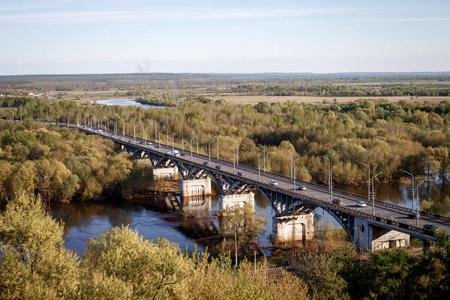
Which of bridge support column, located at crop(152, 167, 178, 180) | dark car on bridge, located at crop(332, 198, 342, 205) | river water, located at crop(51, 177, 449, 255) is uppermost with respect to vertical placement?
dark car on bridge, located at crop(332, 198, 342, 205)

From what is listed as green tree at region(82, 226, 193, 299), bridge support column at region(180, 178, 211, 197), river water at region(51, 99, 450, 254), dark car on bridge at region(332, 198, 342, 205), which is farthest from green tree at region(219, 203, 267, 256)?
bridge support column at region(180, 178, 211, 197)

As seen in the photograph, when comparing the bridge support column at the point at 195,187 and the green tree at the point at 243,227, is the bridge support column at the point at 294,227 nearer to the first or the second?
the green tree at the point at 243,227

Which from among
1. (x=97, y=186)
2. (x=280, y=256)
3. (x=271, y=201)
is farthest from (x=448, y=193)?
(x=97, y=186)

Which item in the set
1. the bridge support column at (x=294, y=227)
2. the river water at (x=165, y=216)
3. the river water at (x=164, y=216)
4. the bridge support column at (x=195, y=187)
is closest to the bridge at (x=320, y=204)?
the bridge support column at (x=294, y=227)

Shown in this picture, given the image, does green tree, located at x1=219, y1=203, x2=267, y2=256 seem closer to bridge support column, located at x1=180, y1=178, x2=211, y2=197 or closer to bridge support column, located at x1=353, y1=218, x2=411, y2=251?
bridge support column, located at x1=353, y1=218, x2=411, y2=251

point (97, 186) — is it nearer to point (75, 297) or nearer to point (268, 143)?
point (268, 143)

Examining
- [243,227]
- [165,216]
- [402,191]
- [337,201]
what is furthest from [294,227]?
[402,191]
